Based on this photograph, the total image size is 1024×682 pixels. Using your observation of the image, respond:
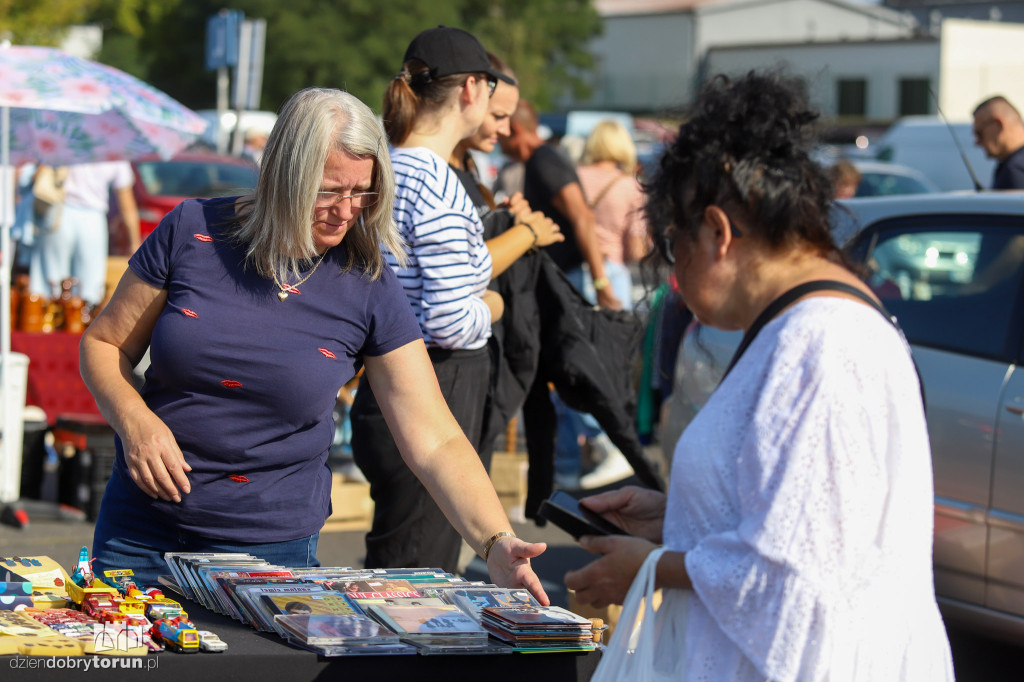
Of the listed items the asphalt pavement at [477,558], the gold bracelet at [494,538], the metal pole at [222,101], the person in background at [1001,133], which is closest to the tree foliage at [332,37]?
the metal pole at [222,101]

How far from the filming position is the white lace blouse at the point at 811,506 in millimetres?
1495

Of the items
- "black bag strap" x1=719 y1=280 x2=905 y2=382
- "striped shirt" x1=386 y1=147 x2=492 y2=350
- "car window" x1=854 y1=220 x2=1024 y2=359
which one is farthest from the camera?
"car window" x1=854 y1=220 x2=1024 y2=359

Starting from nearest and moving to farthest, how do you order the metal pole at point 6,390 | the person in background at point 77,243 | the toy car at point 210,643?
the toy car at point 210,643
the metal pole at point 6,390
the person in background at point 77,243

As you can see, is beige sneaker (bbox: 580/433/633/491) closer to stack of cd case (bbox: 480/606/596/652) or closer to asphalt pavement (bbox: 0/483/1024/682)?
asphalt pavement (bbox: 0/483/1024/682)

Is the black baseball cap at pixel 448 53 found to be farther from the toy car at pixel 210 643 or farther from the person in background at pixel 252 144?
the person in background at pixel 252 144

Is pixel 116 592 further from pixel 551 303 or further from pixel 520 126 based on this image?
pixel 520 126

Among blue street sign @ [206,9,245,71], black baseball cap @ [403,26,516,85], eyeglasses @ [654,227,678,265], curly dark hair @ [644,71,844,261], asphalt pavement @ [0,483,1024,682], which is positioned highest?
blue street sign @ [206,9,245,71]

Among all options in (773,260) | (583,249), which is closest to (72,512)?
(583,249)

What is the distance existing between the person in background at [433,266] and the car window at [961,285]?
1.97 m

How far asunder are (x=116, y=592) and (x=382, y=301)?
846mm

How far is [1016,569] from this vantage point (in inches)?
156

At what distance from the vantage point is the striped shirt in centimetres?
324

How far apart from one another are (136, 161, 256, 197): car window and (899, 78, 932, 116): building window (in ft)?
145

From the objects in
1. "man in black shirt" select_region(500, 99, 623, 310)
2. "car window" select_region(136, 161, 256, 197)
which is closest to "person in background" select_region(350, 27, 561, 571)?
"man in black shirt" select_region(500, 99, 623, 310)
